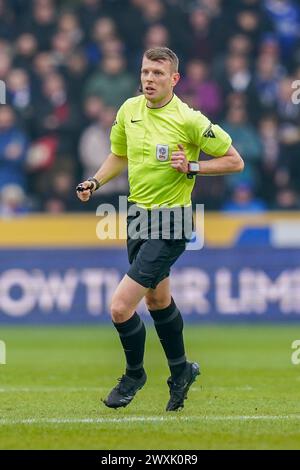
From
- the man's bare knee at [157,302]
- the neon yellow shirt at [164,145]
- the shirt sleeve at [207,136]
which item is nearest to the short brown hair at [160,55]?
the neon yellow shirt at [164,145]

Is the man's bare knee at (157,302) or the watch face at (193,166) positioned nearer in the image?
the watch face at (193,166)

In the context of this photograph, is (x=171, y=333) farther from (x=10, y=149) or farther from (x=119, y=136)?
(x=10, y=149)

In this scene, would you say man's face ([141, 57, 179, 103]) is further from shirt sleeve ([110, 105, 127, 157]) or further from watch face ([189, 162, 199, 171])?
watch face ([189, 162, 199, 171])

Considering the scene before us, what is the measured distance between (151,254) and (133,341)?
68 centimetres

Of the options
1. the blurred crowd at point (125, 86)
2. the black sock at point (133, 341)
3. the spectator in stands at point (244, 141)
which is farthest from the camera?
the spectator in stands at point (244, 141)

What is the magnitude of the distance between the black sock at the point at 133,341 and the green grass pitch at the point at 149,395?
0.31 meters

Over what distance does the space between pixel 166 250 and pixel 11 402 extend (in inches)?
71.7

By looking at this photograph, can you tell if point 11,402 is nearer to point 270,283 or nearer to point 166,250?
point 166,250

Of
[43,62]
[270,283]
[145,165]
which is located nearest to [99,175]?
[145,165]

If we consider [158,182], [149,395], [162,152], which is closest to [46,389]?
[149,395]

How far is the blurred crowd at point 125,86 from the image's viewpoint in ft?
59.9

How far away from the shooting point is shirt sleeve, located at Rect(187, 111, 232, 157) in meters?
8.66

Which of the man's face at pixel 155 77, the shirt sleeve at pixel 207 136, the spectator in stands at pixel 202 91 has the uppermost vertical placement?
the spectator in stands at pixel 202 91

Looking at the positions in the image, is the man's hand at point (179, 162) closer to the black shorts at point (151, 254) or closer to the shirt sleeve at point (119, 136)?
the black shorts at point (151, 254)
